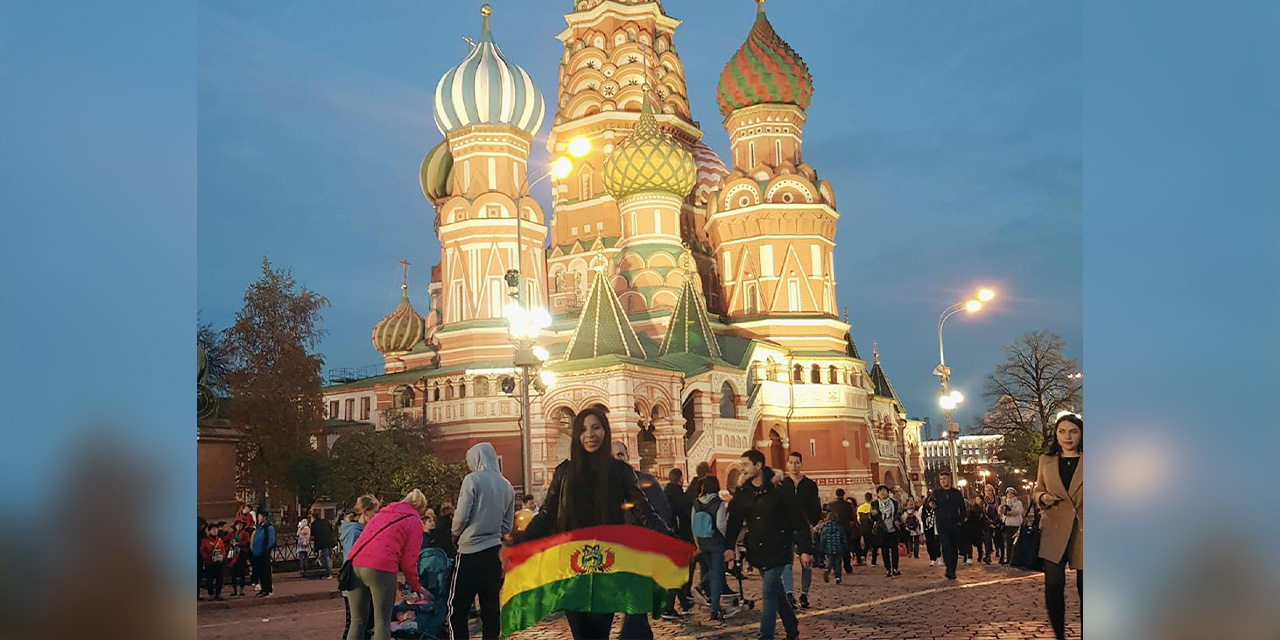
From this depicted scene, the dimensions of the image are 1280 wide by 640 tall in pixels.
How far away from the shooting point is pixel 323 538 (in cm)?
1177

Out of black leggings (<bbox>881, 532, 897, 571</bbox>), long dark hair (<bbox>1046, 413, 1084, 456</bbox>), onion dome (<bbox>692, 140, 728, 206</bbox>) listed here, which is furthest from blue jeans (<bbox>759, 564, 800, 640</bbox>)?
onion dome (<bbox>692, 140, 728, 206</bbox>)

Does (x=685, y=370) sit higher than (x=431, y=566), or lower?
higher

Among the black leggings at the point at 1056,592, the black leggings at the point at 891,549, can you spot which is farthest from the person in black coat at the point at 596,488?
the black leggings at the point at 891,549

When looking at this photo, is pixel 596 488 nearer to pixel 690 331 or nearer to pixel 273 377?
pixel 273 377

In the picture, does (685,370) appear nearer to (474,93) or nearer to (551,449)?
(551,449)

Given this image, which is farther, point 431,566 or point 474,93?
point 474,93

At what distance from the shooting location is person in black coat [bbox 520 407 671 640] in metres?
5.30

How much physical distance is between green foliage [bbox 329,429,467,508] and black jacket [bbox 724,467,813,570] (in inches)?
249

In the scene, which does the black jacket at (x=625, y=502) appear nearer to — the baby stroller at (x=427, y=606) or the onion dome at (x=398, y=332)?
the baby stroller at (x=427, y=606)

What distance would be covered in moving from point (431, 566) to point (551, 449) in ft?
17.2

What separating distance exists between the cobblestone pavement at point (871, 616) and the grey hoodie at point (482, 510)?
1604 mm

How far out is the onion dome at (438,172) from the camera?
17.0 m
